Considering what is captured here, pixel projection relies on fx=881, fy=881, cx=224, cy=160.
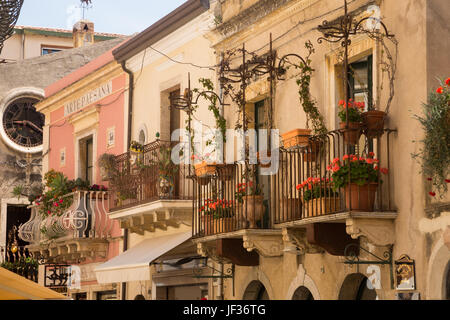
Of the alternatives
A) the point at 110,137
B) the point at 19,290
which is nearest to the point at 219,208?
the point at 110,137

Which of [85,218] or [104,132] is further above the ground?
[104,132]

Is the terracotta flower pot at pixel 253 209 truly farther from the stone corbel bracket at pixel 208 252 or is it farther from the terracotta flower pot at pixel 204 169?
the stone corbel bracket at pixel 208 252

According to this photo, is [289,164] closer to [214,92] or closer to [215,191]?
[215,191]

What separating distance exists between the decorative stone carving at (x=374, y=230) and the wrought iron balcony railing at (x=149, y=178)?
18.3 feet

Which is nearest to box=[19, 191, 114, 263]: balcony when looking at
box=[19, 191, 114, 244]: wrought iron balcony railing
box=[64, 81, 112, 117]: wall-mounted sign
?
box=[19, 191, 114, 244]: wrought iron balcony railing

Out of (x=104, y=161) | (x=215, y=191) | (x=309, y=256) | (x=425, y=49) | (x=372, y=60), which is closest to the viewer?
(x=425, y=49)

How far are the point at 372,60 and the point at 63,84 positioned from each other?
12975mm

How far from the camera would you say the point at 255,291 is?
13328mm

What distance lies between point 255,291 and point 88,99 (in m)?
8.65

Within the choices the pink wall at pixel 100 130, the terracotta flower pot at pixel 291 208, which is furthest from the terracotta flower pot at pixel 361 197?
the pink wall at pixel 100 130

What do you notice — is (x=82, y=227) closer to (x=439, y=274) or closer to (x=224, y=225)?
(x=224, y=225)

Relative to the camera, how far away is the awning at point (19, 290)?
4.98 meters
